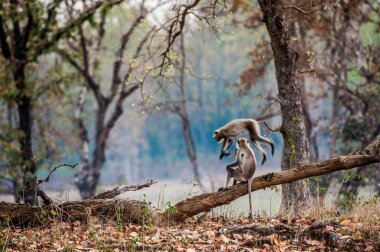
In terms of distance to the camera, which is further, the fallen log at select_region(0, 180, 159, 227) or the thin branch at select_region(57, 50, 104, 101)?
the thin branch at select_region(57, 50, 104, 101)

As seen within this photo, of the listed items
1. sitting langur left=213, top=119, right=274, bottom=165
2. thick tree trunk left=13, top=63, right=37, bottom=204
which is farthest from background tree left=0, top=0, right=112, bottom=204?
sitting langur left=213, top=119, right=274, bottom=165

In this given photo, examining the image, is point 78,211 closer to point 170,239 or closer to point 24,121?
point 170,239

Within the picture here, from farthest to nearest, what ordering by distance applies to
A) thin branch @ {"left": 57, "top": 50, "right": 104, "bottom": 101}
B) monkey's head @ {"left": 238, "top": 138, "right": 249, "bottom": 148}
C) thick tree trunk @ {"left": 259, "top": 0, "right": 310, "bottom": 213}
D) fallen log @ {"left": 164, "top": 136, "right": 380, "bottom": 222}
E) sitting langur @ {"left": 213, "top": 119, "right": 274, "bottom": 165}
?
thin branch @ {"left": 57, "top": 50, "right": 104, "bottom": 101}
thick tree trunk @ {"left": 259, "top": 0, "right": 310, "bottom": 213}
sitting langur @ {"left": 213, "top": 119, "right": 274, "bottom": 165}
monkey's head @ {"left": 238, "top": 138, "right": 249, "bottom": 148}
fallen log @ {"left": 164, "top": 136, "right": 380, "bottom": 222}

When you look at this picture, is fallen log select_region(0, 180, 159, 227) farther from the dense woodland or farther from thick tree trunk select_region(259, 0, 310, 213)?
thick tree trunk select_region(259, 0, 310, 213)

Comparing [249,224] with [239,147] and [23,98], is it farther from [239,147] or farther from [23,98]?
[23,98]

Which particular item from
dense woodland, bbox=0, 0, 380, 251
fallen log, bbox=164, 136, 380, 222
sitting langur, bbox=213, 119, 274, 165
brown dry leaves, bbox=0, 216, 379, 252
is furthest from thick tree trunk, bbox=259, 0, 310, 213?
brown dry leaves, bbox=0, 216, 379, 252

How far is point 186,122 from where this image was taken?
33250 mm

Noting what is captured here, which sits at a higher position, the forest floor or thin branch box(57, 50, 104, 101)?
thin branch box(57, 50, 104, 101)

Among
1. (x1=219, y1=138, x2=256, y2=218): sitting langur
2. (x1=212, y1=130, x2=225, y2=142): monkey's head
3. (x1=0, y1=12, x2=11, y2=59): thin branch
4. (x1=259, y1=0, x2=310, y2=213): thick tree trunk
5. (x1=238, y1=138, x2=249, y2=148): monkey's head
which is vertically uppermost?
(x1=0, y1=12, x2=11, y2=59): thin branch

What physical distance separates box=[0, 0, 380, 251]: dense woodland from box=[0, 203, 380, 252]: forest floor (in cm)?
3

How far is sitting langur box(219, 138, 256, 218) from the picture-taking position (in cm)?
958

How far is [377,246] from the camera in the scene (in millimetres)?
7820

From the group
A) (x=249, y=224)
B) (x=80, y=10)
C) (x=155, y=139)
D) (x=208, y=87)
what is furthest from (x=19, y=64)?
(x=155, y=139)

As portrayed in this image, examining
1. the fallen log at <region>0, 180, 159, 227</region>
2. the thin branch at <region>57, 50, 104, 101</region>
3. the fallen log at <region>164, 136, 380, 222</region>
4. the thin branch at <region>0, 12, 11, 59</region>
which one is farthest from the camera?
the thin branch at <region>57, 50, 104, 101</region>
